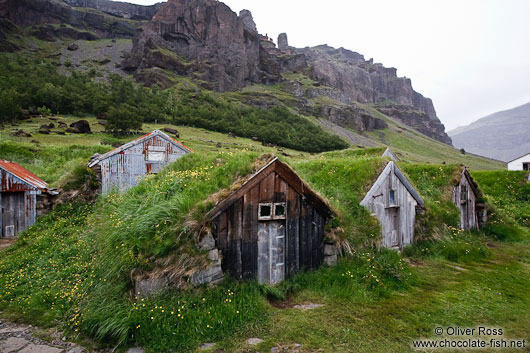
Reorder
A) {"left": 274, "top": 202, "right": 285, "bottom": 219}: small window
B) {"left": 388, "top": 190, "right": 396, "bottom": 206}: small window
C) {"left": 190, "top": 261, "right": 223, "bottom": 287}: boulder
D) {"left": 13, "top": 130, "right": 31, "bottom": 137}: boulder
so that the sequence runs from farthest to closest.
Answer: {"left": 13, "top": 130, "right": 31, "bottom": 137}: boulder < {"left": 388, "top": 190, "right": 396, "bottom": 206}: small window < {"left": 274, "top": 202, "right": 285, "bottom": 219}: small window < {"left": 190, "top": 261, "right": 223, "bottom": 287}: boulder

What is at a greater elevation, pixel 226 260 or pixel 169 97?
pixel 169 97

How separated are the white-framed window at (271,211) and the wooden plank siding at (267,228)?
0.28 ft

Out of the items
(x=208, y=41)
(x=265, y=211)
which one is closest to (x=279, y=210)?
(x=265, y=211)

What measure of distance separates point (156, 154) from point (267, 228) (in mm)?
14561

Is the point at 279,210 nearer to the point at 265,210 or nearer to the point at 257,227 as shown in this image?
the point at 265,210

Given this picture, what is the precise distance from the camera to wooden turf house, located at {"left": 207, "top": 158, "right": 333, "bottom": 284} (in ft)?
22.2

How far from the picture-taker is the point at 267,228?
24.1ft

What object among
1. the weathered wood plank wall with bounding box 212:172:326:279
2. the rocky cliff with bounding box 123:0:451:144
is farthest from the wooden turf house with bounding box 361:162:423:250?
the rocky cliff with bounding box 123:0:451:144

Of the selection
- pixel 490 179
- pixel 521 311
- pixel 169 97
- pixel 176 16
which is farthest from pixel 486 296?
pixel 176 16

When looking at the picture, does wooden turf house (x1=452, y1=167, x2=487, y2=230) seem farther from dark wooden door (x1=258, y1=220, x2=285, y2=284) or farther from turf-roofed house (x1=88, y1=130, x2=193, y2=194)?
turf-roofed house (x1=88, y1=130, x2=193, y2=194)

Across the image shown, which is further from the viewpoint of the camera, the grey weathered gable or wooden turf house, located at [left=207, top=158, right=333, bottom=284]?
the grey weathered gable

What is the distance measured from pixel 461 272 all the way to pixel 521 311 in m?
2.68

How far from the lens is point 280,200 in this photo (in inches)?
295

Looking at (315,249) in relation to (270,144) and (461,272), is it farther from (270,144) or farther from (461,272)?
(270,144)
